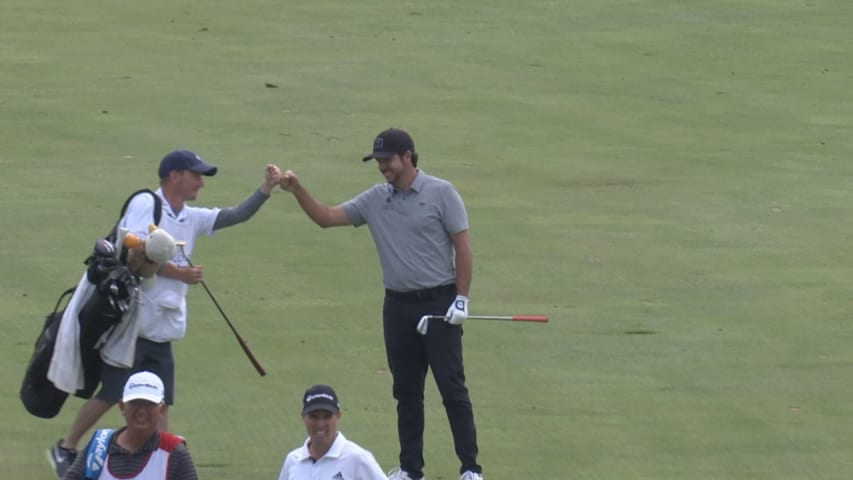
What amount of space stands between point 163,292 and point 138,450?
85.5 inches

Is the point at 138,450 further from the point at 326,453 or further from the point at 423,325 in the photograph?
the point at 423,325

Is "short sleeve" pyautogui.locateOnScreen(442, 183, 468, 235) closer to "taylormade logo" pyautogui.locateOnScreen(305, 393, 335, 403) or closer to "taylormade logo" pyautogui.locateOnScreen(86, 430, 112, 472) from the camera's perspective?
"taylormade logo" pyautogui.locateOnScreen(305, 393, 335, 403)

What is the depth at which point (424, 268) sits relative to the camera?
32.2ft

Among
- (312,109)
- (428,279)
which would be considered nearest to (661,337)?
(428,279)

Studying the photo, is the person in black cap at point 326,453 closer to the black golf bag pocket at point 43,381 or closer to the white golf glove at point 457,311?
the white golf glove at point 457,311

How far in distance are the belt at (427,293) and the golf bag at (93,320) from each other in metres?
1.56

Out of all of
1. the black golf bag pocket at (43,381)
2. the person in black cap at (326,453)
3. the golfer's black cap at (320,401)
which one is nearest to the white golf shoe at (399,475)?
the black golf bag pocket at (43,381)

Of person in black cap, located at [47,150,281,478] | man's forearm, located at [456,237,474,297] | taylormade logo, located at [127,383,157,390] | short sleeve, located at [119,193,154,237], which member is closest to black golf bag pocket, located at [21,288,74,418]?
person in black cap, located at [47,150,281,478]

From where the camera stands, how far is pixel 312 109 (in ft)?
68.8

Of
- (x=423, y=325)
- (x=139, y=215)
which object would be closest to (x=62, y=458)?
Answer: (x=139, y=215)

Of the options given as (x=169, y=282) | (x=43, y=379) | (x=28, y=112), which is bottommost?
(x=28, y=112)

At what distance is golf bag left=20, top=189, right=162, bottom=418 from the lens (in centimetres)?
908

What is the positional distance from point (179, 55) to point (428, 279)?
1446 centimetres

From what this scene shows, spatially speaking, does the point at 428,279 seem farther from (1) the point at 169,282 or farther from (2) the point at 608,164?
(2) the point at 608,164
